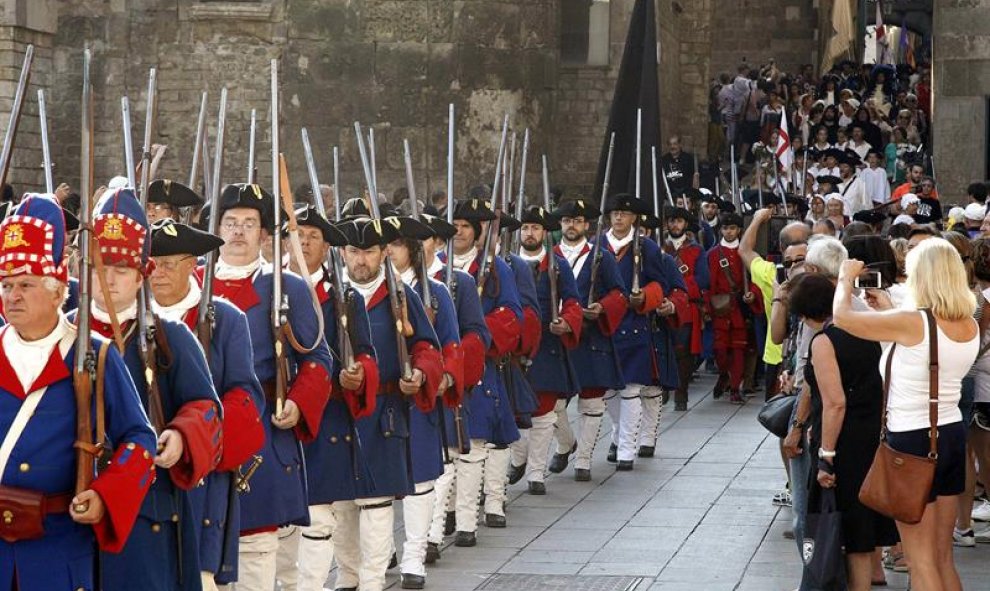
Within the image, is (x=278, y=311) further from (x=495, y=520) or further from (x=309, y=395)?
(x=495, y=520)

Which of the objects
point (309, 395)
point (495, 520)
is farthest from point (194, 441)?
point (495, 520)

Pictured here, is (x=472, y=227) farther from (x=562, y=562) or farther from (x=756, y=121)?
(x=756, y=121)

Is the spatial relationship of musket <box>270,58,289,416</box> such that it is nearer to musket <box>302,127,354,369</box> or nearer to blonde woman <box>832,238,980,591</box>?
musket <box>302,127,354,369</box>

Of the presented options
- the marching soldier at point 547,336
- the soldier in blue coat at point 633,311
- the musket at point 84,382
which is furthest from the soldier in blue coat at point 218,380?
the soldier in blue coat at point 633,311

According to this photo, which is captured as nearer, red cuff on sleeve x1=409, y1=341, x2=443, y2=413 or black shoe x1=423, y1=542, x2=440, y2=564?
red cuff on sleeve x1=409, y1=341, x2=443, y2=413

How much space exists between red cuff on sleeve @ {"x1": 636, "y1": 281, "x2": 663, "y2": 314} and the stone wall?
11587mm

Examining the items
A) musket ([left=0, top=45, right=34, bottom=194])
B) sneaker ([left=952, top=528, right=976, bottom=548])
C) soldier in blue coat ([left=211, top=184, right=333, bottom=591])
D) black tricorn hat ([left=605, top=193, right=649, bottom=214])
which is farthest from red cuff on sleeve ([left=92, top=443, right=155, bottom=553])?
black tricorn hat ([left=605, top=193, right=649, bottom=214])

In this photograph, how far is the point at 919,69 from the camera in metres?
37.6

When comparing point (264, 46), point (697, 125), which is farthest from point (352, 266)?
point (697, 125)

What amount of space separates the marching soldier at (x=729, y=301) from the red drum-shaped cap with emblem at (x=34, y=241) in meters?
13.3

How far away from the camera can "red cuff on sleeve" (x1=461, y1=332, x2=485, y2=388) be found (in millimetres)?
10367

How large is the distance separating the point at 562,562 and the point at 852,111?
20.7 m

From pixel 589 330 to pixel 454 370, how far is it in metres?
4.42

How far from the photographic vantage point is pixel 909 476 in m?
7.81
